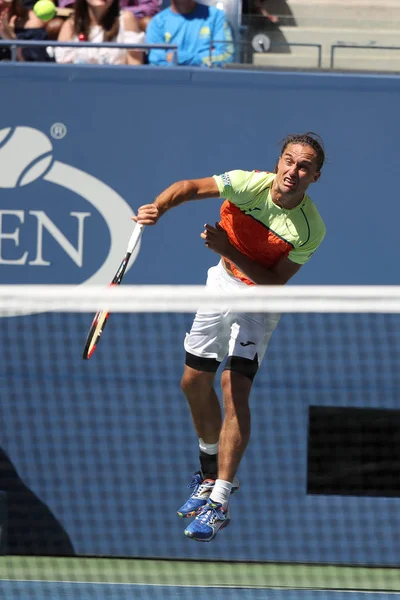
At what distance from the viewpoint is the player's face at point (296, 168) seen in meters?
5.73

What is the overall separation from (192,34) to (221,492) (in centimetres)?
360

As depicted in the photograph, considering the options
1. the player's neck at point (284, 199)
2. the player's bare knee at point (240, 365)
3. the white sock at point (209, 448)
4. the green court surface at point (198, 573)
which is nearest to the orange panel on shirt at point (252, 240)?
the player's neck at point (284, 199)

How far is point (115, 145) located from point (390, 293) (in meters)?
2.99

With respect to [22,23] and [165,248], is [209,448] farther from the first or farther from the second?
[22,23]

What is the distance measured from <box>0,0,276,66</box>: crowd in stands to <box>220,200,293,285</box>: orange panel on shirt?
6.49ft

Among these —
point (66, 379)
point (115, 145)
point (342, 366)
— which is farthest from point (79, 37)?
point (342, 366)

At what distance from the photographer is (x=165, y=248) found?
769cm

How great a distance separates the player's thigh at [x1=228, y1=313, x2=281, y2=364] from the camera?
19.5ft

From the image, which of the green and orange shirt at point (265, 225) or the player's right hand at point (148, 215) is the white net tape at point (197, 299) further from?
the green and orange shirt at point (265, 225)

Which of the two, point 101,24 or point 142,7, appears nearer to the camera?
point 101,24

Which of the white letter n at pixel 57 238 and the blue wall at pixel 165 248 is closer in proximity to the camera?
the blue wall at pixel 165 248

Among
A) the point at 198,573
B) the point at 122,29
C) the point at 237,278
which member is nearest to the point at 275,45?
the point at 122,29

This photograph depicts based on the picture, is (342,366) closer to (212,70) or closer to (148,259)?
(148,259)

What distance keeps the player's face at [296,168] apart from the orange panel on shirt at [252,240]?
32cm
